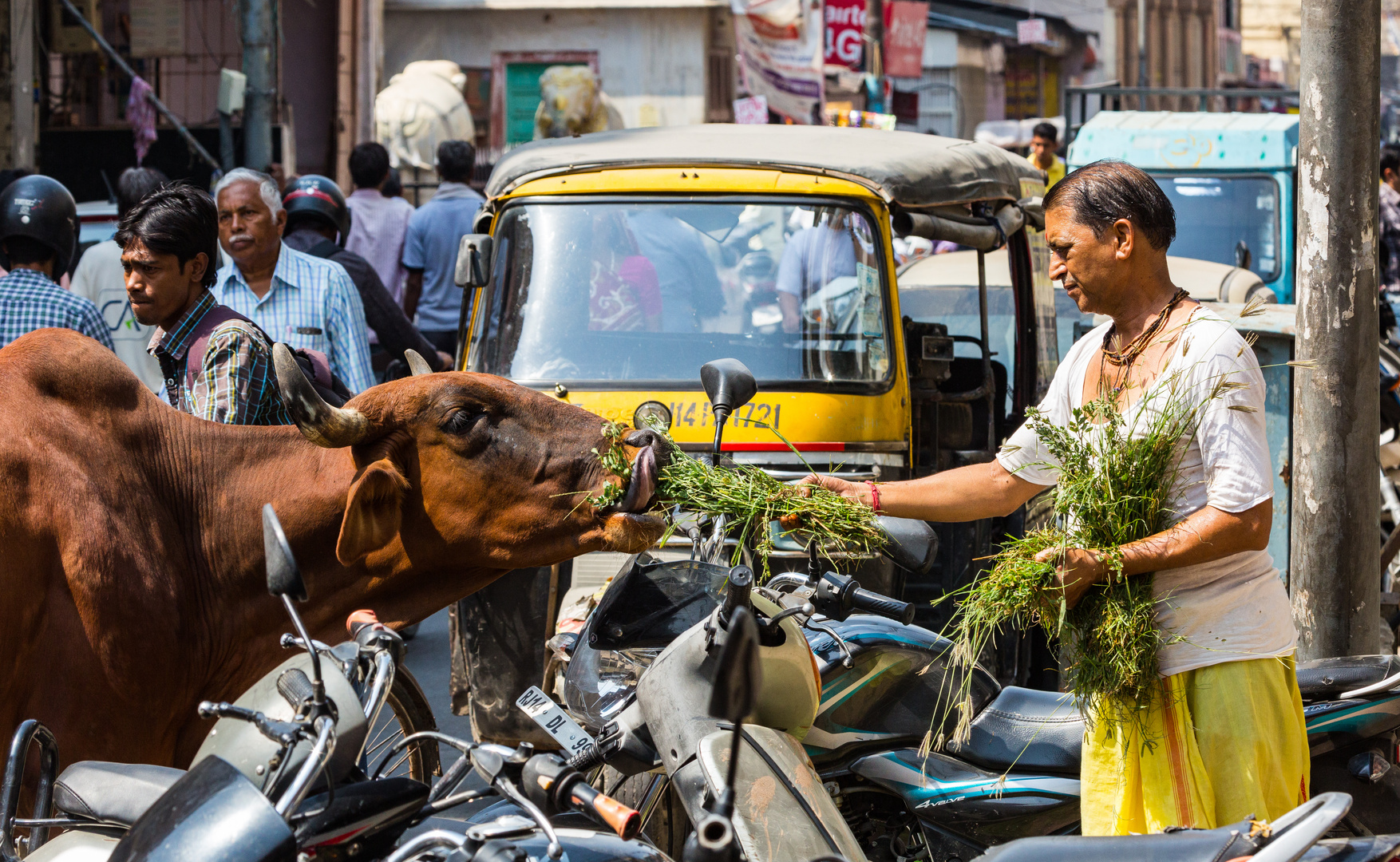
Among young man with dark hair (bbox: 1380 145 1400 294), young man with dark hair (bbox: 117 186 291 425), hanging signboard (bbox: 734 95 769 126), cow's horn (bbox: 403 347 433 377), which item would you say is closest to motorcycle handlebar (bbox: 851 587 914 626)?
cow's horn (bbox: 403 347 433 377)

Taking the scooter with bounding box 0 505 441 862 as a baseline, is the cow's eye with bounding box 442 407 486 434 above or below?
above

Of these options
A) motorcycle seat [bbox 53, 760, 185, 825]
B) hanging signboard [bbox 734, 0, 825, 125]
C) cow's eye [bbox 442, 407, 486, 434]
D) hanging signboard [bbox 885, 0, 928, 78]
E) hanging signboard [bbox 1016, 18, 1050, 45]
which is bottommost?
motorcycle seat [bbox 53, 760, 185, 825]

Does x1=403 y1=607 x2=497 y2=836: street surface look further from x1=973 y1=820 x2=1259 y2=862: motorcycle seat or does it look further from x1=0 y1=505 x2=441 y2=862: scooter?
x1=973 y1=820 x2=1259 y2=862: motorcycle seat

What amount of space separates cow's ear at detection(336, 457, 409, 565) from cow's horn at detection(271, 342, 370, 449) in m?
0.10

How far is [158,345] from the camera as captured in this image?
3.88 m

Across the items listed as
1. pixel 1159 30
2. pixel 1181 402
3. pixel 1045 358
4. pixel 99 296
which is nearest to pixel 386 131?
pixel 99 296

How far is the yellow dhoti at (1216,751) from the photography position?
8.66 feet

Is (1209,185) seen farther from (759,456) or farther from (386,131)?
(386,131)

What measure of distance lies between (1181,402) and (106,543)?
225 cm

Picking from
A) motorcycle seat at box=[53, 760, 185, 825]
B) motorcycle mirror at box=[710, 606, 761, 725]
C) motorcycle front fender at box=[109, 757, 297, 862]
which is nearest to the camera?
motorcycle mirror at box=[710, 606, 761, 725]

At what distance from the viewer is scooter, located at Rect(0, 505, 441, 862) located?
74.3 inches

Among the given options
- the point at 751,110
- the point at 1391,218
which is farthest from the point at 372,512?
the point at 751,110

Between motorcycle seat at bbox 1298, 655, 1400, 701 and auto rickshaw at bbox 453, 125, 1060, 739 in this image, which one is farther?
auto rickshaw at bbox 453, 125, 1060, 739

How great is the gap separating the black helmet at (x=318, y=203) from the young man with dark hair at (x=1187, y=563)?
16.7 ft
